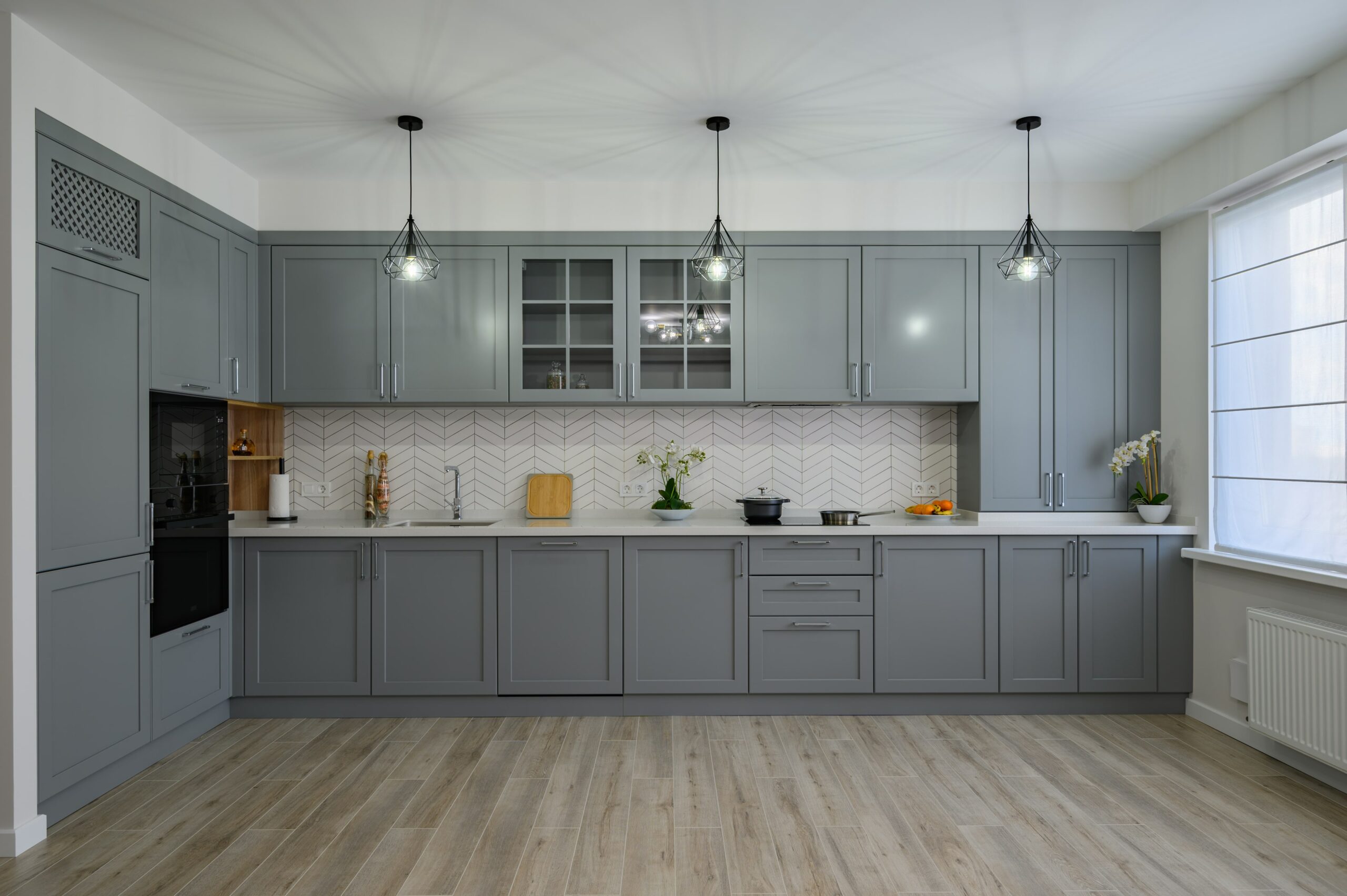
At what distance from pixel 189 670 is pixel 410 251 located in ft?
6.84

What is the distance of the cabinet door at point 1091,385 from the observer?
13.0 ft

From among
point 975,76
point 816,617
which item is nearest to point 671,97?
point 975,76

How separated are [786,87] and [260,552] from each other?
321cm

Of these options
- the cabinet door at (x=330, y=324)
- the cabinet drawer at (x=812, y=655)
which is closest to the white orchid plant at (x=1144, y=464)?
the cabinet drawer at (x=812, y=655)

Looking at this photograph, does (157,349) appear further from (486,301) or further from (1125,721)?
(1125,721)

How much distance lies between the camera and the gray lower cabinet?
3.14 m

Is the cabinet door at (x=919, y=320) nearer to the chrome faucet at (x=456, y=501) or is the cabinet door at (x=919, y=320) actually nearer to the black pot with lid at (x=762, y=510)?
the black pot with lid at (x=762, y=510)

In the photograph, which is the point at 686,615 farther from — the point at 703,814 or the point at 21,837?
the point at 21,837

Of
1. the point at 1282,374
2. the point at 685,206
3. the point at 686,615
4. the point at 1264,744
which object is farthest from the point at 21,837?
the point at 1282,374

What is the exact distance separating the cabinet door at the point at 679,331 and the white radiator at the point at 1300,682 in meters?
2.49

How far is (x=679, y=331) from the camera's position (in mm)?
4012

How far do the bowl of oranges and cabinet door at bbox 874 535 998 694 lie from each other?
0.81 feet

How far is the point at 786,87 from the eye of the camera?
2996 mm

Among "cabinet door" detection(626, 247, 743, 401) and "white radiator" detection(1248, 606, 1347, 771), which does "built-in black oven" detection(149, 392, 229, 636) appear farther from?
"white radiator" detection(1248, 606, 1347, 771)
